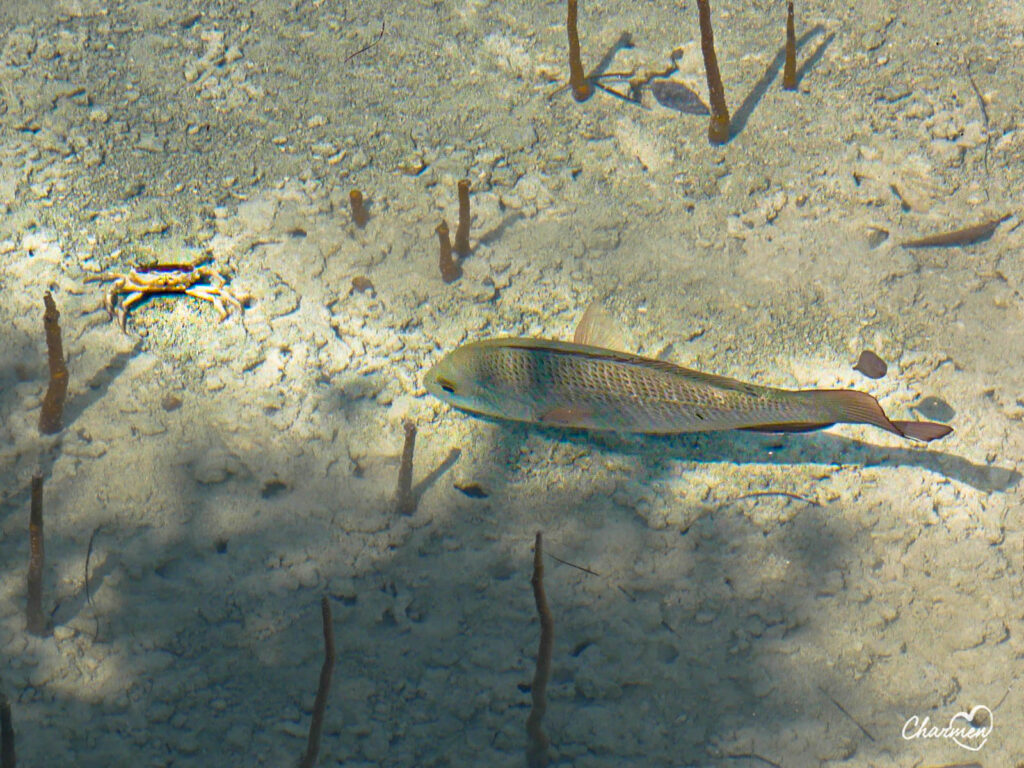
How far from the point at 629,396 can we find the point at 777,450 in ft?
2.71

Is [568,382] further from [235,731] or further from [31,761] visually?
[31,761]

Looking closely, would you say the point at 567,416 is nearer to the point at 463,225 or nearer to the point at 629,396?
the point at 629,396

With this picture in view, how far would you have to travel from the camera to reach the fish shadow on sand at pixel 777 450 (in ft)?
12.3

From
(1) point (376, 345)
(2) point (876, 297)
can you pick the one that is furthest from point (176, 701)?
(2) point (876, 297)

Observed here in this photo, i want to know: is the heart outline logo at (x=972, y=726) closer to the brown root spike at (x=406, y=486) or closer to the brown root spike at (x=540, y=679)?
the brown root spike at (x=540, y=679)

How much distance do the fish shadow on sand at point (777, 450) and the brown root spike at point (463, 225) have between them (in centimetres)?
101

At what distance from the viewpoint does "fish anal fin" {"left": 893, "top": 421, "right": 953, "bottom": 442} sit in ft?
11.1

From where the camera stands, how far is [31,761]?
293cm

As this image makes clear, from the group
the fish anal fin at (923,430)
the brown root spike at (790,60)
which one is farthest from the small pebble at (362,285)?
the brown root spike at (790,60)

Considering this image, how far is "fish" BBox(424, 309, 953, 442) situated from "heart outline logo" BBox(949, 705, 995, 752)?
985 millimetres

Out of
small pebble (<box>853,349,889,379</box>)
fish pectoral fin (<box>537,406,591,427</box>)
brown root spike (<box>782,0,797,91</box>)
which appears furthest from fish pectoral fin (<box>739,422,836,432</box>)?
brown root spike (<box>782,0,797,91</box>)

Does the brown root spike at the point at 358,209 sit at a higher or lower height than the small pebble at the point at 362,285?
higher

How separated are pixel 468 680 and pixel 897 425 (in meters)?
1.88

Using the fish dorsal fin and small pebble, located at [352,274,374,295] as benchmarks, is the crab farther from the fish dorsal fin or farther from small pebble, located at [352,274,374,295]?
the fish dorsal fin
